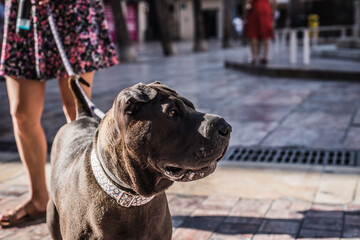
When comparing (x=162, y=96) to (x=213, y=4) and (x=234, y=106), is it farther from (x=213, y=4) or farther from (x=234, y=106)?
(x=213, y=4)

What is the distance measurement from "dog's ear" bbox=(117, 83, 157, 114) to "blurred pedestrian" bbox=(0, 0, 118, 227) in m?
1.27

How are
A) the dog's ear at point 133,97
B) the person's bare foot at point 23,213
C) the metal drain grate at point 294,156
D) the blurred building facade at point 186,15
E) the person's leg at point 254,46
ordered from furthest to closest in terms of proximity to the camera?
the blurred building facade at point 186,15 < the person's leg at point 254,46 < the metal drain grate at point 294,156 < the person's bare foot at point 23,213 < the dog's ear at point 133,97

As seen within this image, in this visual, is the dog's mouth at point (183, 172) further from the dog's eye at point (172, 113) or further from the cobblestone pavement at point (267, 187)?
the cobblestone pavement at point (267, 187)

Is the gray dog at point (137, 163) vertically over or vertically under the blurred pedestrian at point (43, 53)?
under

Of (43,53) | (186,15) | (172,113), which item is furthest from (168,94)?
(186,15)

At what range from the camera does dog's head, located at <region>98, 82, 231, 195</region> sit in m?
1.52

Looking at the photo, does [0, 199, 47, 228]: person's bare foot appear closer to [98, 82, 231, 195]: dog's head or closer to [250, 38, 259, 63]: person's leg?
[98, 82, 231, 195]: dog's head

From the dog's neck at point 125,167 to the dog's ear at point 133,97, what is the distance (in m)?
0.11

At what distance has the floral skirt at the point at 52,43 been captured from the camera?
271 cm

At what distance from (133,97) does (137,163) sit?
232mm

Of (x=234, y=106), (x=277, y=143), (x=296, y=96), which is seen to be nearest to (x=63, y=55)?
(x=277, y=143)

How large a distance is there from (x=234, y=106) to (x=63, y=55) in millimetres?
4156

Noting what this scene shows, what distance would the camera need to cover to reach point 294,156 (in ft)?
13.4

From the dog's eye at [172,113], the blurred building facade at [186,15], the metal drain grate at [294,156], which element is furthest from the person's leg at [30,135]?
the blurred building facade at [186,15]
